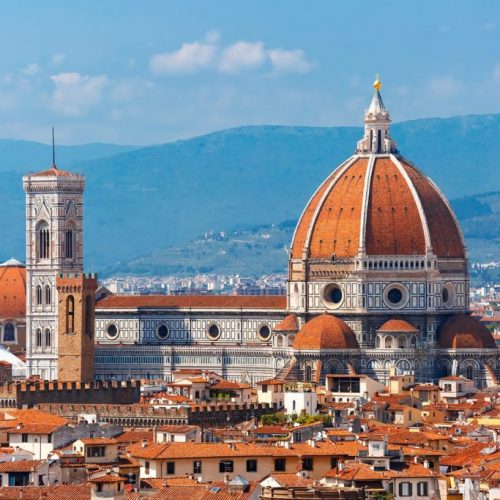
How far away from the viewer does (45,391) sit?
101 metres

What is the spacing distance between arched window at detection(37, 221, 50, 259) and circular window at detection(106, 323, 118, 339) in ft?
17.2

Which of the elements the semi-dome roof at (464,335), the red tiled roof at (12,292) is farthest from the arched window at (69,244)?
the semi-dome roof at (464,335)

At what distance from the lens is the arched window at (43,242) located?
152 m

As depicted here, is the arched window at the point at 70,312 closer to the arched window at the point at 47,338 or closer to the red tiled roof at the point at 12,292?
the arched window at the point at 47,338

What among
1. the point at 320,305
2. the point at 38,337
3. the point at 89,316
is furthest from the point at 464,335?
the point at 38,337

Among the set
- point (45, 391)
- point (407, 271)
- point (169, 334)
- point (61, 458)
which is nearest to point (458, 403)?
point (45, 391)

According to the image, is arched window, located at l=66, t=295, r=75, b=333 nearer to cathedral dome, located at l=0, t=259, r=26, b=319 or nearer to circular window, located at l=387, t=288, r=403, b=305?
circular window, located at l=387, t=288, r=403, b=305

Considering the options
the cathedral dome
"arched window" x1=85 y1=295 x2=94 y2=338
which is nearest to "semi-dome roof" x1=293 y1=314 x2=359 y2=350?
"arched window" x1=85 y1=295 x2=94 y2=338

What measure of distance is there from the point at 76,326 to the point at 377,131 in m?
23.7

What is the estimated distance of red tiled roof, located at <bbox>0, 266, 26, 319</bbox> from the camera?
16212 cm

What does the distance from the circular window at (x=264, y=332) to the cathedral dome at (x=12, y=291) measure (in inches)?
775

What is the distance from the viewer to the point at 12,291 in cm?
16438

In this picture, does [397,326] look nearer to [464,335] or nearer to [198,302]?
[464,335]

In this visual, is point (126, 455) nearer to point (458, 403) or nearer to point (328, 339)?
point (458, 403)
